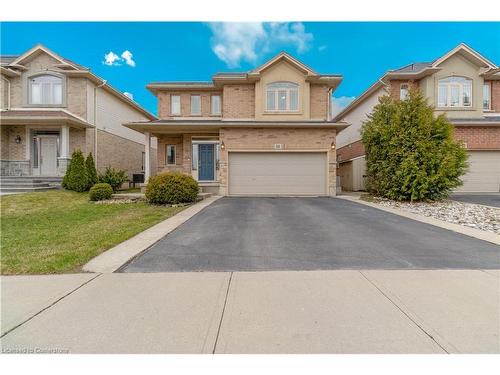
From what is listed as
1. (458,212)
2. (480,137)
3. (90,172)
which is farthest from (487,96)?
(90,172)

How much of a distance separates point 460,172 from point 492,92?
11302mm

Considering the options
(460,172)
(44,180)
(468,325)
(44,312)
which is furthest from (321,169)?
(44,180)

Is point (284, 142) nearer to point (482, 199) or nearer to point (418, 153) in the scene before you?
point (418, 153)

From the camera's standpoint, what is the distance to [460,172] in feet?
38.3

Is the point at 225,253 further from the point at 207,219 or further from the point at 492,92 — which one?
the point at 492,92

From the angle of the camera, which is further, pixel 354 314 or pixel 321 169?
pixel 321 169

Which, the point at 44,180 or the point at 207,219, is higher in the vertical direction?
the point at 44,180

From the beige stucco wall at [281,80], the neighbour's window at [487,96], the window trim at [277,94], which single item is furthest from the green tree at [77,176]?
the neighbour's window at [487,96]

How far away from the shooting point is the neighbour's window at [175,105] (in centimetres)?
1805

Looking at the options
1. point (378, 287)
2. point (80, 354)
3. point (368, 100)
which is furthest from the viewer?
point (368, 100)

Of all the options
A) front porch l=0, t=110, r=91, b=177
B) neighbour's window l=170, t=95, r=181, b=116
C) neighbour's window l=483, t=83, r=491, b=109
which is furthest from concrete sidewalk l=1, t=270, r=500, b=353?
neighbour's window l=483, t=83, r=491, b=109

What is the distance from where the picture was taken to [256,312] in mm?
2871

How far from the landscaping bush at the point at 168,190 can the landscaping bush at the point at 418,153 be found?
30.3ft

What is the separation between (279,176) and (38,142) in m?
14.6
